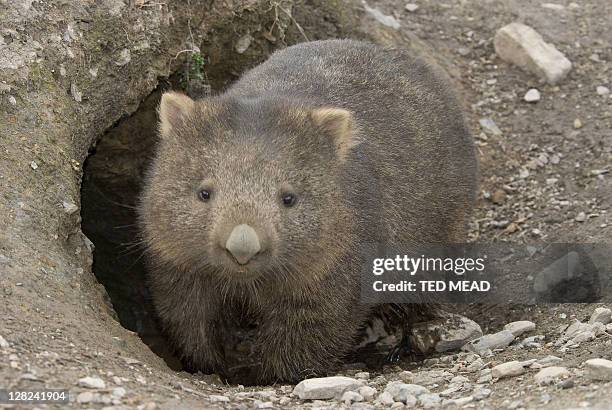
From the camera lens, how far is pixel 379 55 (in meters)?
7.49

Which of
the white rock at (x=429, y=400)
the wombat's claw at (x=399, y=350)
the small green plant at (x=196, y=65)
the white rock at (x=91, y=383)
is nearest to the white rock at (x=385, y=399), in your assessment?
the white rock at (x=429, y=400)

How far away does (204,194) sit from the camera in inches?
219

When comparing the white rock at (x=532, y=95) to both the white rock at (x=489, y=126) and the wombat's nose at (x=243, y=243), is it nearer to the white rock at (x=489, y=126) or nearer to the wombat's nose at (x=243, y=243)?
the white rock at (x=489, y=126)

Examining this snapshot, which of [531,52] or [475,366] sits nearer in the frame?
[475,366]

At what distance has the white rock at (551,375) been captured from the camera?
464 centimetres

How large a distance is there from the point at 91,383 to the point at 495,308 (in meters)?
4.03

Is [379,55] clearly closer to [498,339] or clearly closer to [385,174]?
A: [385,174]

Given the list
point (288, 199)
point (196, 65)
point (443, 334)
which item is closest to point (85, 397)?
point (288, 199)

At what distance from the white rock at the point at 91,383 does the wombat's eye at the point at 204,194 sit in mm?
1478

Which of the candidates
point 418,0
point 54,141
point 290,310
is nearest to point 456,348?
point 290,310

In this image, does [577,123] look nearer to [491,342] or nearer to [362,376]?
[491,342]

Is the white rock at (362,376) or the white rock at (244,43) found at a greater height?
the white rock at (244,43)

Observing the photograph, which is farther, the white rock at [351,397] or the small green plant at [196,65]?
the small green plant at [196,65]

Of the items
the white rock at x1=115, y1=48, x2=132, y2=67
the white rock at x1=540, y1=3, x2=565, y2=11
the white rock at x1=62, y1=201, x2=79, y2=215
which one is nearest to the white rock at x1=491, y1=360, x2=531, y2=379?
the white rock at x1=62, y1=201, x2=79, y2=215
